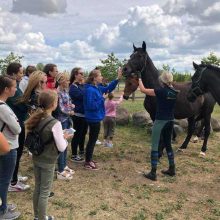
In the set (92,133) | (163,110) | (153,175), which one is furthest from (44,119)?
(153,175)

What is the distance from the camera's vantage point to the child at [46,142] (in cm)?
404

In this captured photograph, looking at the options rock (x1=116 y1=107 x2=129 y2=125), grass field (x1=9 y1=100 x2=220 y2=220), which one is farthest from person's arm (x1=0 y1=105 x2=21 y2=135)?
rock (x1=116 y1=107 x2=129 y2=125)

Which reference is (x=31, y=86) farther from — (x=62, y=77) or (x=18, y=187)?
(x=18, y=187)

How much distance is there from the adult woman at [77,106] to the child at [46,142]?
2.62 m

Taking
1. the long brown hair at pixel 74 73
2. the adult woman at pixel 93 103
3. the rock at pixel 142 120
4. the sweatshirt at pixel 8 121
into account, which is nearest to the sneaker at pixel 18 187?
the sweatshirt at pixel 8 121

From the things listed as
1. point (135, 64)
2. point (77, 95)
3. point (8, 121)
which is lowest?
point (8, 121)

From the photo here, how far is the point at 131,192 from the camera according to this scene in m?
5.94

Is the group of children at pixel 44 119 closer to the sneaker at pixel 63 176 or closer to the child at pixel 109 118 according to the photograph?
the sneaker at pixel 63 176

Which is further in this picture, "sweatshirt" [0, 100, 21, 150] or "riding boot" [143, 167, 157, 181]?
"riding boot" [143, 167, 157, 181]

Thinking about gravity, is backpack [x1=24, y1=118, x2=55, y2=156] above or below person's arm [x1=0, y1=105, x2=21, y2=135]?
below

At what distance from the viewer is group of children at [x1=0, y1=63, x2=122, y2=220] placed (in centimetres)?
409

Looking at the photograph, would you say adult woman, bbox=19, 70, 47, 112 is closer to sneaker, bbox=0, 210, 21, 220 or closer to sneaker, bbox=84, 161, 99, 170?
sneaker, bbox=0, 210, 21, 220

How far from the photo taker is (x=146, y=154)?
28.2ft

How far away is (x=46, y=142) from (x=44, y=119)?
279 millimetres
